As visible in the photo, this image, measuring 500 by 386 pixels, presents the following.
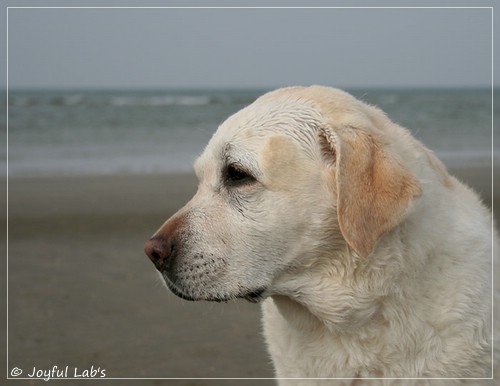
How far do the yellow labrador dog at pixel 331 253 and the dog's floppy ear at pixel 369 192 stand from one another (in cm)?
2

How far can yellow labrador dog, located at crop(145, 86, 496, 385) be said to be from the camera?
292cm

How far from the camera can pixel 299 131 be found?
3002 mm

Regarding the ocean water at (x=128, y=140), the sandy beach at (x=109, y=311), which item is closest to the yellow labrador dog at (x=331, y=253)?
the sandy beach at (x=109, y=311)

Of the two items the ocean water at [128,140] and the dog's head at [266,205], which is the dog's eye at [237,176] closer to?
the dog's head at [266,205]

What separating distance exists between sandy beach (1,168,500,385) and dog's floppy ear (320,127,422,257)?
108 inches

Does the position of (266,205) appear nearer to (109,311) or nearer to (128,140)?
(109,311)

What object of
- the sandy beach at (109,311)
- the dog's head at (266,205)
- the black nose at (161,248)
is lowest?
the sandy beach at (109,311)

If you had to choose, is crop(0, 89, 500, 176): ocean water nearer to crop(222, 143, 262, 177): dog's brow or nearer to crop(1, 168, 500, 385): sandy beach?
crop(1, 168, 500, 385): sandy beach

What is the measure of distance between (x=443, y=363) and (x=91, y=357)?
3.29 meters

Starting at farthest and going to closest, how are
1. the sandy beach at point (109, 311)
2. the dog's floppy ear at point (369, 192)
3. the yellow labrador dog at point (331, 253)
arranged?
the sandy beach at point (109, 311) < the yellow labrador dog at point (331, 253) < the dog's floppy ear at point (369, 192)

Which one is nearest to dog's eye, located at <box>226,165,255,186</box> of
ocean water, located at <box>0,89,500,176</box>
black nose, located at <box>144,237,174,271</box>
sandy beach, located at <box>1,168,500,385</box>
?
black nose, located at <box>144,237,174,271</box>

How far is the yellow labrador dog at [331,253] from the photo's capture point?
2.92 m

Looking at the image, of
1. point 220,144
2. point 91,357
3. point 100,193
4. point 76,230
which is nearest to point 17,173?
point 100,193

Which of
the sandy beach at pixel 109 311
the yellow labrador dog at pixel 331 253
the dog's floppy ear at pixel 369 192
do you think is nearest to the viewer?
the dog's floppy ear at pixel 369 192
